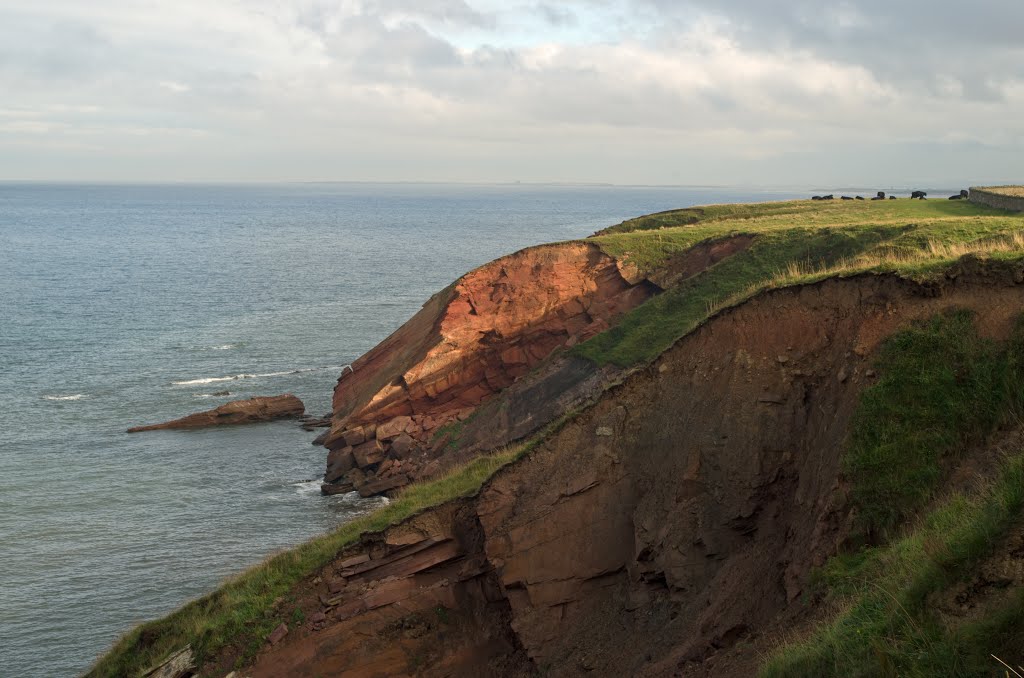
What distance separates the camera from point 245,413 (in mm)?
46156

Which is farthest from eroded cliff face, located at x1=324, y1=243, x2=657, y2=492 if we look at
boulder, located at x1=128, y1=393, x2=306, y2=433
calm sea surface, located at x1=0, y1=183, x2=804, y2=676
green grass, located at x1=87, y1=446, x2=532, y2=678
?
green grass, located at x1=87, y1=446, x2=532, y2=678

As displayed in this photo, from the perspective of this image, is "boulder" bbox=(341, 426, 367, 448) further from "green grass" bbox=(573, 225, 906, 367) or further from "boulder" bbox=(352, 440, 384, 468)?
"green grass" bbox=(573, 225, 906, 367)

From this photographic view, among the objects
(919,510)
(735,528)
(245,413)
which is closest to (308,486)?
(245,413)

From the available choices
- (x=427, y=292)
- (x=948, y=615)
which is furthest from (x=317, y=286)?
(x=948, y=615)

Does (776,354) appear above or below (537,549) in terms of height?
above

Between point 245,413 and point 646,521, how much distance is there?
109 ft

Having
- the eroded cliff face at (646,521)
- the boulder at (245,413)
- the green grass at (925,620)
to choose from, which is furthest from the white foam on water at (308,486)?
the green grass at (925,620)

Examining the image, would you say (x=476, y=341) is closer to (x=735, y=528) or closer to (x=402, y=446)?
(x=402, y=446)

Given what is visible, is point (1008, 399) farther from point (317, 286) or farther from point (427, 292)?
point (317, 286)

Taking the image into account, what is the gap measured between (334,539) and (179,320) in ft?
194

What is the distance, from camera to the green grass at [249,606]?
56.7 ft

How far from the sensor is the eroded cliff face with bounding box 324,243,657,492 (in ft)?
130

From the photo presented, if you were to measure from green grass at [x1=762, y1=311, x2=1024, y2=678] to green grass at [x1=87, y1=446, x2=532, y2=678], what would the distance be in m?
7.14

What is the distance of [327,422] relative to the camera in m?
45.4
